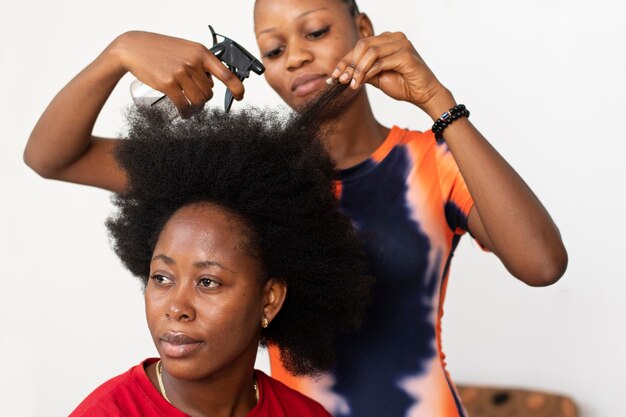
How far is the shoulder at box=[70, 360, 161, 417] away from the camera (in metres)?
1.44

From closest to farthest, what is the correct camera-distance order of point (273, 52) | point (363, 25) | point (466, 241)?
point (273, 52) < point (363, 25) < point (466, 241)

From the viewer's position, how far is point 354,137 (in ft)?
6.37

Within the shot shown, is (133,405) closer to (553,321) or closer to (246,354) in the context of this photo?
(246,354)

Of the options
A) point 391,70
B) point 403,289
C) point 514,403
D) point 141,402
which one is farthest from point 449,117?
point 514,403

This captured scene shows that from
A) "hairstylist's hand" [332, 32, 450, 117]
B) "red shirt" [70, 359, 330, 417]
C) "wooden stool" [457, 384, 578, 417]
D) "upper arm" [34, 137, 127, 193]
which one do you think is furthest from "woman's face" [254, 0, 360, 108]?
"wooden stool" [457, 384, 578, 417]

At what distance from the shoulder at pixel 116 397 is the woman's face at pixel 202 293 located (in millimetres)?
78

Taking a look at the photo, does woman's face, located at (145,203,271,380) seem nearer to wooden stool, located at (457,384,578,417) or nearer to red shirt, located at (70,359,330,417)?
red shirt, located at (70,359,330,417)

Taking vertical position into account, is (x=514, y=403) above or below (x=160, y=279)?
below

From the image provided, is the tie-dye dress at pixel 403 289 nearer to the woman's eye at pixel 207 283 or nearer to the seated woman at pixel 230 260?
the seated woman at pixel 230 260

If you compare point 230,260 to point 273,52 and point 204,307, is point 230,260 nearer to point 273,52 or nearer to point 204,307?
point 204,307

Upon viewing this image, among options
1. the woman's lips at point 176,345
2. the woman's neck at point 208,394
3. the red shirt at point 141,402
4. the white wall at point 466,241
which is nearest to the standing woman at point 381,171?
the red shirt at point 141,402

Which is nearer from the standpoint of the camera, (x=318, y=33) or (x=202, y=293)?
(x=202, y=293)

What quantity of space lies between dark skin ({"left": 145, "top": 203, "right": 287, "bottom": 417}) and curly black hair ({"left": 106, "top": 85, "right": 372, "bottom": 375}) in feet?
0.14

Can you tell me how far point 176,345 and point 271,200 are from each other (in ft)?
1.01
